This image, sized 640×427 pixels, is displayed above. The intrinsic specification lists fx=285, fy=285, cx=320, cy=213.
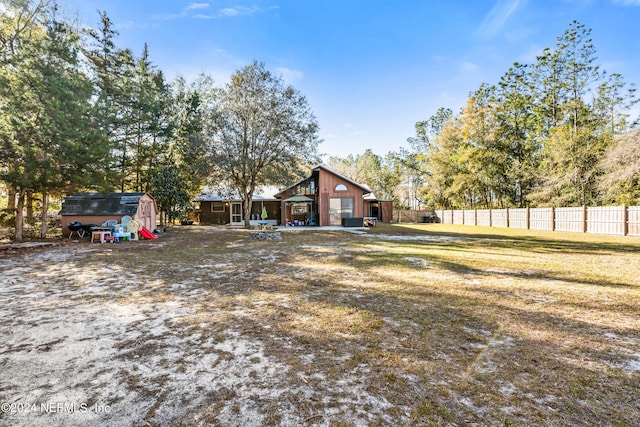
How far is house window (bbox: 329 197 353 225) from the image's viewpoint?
71.4ft

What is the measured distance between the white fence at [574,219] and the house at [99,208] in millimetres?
24225

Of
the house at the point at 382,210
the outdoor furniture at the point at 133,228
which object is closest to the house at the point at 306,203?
the outdoor furniture at the point at 133,228

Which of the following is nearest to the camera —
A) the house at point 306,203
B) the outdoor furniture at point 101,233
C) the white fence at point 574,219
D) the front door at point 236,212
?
the outdoor furniture at point 101,233

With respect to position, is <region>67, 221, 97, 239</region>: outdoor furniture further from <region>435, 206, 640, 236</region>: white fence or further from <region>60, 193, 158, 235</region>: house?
<region>435, 206, 640, 236</region>: white fence

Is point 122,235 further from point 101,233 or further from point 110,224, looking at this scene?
point 110,224

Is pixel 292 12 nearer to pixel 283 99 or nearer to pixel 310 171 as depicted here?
pixel 283 99

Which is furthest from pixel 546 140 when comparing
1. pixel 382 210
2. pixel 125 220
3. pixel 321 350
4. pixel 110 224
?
pixel 110 224

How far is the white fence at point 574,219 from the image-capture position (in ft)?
45.5

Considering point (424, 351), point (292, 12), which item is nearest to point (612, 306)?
point (424, 351)

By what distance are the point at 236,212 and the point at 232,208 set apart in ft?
1.72

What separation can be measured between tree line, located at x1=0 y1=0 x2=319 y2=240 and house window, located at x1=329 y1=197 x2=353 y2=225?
4.26 metres

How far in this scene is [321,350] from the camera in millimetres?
2801

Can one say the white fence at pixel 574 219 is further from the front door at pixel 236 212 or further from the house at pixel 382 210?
the front door at pixel 236 212

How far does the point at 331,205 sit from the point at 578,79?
21.2m
